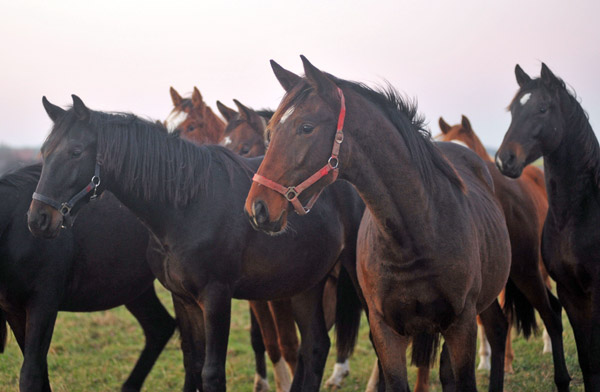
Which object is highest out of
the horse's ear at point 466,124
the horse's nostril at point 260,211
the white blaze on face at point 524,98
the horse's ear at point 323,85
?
the horse's ear at point 466,124

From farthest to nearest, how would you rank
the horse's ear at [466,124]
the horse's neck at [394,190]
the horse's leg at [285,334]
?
the horse's ear at [466,124] → the horse's leg at [285,334] → the horse's neck at [394,190]

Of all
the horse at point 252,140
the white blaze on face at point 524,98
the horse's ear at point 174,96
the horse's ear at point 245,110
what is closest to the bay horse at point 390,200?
the white blaze on face at point 524,98

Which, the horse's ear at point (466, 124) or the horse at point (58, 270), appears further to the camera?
the horse's ear at point (466, 124)

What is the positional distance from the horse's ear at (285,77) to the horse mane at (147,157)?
1324 millimetres

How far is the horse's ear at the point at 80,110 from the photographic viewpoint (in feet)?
13.3

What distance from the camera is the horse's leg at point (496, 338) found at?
4980mm

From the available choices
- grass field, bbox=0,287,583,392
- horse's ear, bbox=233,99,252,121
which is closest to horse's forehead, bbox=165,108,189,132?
horse's ear, bbox=233,99,252,121

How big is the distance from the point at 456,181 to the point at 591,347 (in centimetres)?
174

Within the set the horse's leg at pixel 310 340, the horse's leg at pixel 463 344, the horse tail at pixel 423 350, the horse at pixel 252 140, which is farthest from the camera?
the horse at pixel 252 140

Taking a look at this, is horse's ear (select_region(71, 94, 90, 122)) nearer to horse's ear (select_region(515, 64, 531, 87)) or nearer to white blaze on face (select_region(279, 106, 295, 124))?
white blaze on face (select_region(279, 106, 295, 124))

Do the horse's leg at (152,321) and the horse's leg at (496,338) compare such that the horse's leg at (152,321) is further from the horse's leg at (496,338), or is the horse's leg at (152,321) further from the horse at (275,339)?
the horse's leg at (496,338)

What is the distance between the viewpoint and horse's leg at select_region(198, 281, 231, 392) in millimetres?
4250

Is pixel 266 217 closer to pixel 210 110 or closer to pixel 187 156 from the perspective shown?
pixel 187 156

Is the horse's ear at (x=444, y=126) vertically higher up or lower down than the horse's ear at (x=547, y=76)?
higher up
